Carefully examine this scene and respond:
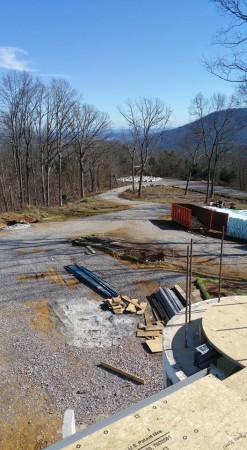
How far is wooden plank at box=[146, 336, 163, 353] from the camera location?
9915mm

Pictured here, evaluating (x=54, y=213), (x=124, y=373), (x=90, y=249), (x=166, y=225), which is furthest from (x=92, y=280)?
(x=54, y=213)

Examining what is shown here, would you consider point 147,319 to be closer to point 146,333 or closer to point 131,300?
point 146,333

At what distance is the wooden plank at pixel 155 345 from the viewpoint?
32.5 ft

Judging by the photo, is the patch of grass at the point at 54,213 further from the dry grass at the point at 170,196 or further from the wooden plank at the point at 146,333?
the wooden plank at the point at 146,333

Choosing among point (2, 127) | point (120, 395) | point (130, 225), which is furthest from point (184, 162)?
point (120, 395)

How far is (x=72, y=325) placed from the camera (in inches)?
439

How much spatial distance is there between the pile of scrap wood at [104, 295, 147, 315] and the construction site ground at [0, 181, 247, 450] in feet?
0.82

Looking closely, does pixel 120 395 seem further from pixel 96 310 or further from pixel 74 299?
pixel 74 299

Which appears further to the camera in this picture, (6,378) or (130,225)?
(130,225)

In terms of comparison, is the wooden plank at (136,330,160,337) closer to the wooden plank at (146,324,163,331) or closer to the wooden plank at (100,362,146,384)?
the wooden plank at (146,324,163,331)

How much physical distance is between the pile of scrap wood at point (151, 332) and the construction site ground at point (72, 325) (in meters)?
0.20

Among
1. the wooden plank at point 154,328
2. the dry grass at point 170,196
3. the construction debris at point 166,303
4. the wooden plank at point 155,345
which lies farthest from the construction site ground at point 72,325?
the dry grass at point 170,196

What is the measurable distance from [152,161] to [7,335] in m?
67.1

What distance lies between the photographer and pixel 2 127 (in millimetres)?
38656
